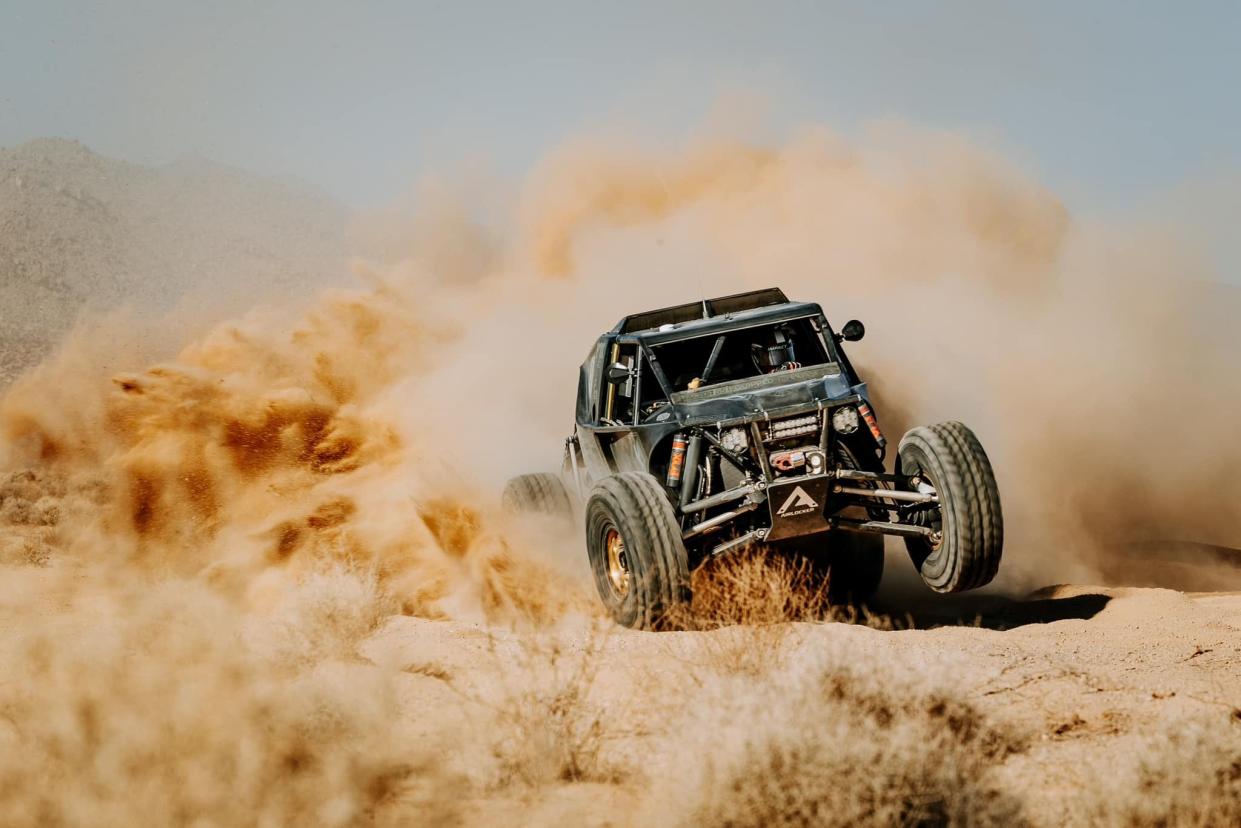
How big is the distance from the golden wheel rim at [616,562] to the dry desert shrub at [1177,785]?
3.54 meters

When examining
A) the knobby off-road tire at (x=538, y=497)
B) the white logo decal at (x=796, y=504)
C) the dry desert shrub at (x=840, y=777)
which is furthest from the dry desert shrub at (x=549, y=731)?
the knobby off-road tire at (x=538, y=497)

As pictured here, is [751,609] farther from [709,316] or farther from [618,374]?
[709,316]

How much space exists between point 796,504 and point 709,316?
254 centimetres

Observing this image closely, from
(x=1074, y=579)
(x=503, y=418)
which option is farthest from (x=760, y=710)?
(x=503, y=418)

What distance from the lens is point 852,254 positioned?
1998 centimetres

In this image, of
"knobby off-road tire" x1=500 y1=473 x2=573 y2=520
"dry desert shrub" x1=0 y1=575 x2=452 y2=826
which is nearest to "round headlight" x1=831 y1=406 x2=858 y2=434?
"knobby off-road tire" x1=500 y1=473 x2=573 y2=520

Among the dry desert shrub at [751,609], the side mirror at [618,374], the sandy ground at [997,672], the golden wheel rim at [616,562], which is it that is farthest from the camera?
the side mirror at [618,374]

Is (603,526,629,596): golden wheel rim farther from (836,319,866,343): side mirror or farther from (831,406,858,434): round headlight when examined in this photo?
(836,319,866,343): side mirror

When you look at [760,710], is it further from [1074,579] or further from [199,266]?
[199,266]

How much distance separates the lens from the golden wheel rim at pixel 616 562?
7.35 m

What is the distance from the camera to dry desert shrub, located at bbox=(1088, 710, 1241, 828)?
12.7ft

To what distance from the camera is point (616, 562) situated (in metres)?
7.43

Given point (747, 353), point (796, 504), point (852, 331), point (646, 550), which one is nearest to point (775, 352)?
point (747, 353)

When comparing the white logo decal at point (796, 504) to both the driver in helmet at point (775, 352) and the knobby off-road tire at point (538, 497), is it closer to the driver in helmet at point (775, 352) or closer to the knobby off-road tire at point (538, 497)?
the driver in helmet at point (775, 352)
